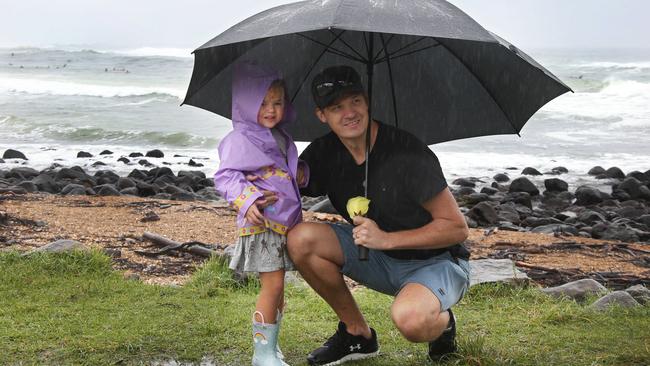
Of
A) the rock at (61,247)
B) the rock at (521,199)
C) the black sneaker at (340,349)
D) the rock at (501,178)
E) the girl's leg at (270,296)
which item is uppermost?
the girl's leg at (270,296)

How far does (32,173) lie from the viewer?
627 inches

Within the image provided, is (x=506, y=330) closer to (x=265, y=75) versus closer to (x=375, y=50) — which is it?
(x=375, y=50)

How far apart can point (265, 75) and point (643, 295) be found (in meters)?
3.75

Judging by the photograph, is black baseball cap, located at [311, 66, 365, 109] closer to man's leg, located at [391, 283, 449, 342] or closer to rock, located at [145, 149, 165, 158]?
man's leg, located at [391, 283, 449, 342]

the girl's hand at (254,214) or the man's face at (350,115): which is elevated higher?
the man's face at (350,115)

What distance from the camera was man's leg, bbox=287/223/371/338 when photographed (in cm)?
426

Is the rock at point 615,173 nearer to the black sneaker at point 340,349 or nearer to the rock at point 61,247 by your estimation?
the rock at point 61,247

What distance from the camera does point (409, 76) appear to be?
4852 mm

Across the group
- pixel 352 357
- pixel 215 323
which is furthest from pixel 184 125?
pixel 352 357

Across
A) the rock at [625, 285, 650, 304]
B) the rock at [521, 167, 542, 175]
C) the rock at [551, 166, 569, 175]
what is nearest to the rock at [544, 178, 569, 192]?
the rock at [521, 167, 542, 175]

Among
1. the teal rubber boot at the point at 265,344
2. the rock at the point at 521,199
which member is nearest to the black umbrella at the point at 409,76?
the teal rubber boot at the point at 265,344

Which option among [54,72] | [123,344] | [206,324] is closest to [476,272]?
[206,324]

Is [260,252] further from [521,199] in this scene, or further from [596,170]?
[596,170]

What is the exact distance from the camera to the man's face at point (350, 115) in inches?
163
